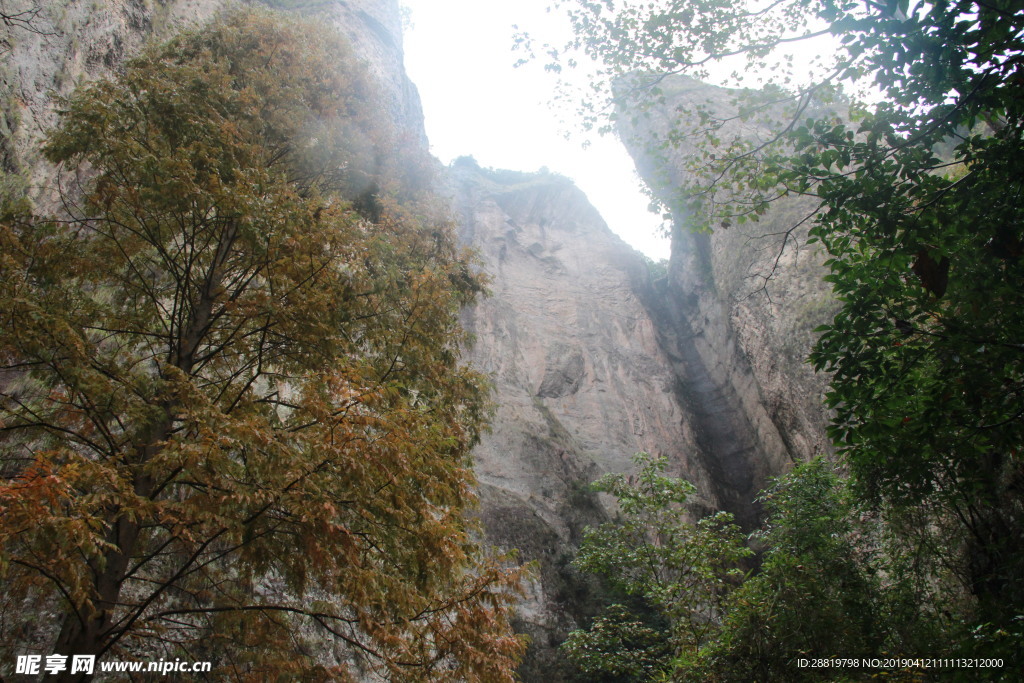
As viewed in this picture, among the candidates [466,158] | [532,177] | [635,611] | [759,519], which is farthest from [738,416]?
[466,158]

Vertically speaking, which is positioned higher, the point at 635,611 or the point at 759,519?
the point at 759,519

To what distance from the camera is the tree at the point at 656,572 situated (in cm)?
1040

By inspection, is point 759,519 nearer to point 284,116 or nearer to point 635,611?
point 635,611

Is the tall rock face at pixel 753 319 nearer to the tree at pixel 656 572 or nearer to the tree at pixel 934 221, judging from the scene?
the tree at pixel 656 572

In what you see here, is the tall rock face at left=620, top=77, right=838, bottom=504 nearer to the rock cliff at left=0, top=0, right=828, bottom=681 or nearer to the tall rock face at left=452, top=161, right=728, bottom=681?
the rock cliff at left=0, top=0, right=828, bottom=681

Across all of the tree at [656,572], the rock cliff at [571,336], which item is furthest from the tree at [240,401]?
the tree at [656,572]

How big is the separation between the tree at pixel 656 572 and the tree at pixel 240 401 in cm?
553

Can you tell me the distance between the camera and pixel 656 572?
464 inches

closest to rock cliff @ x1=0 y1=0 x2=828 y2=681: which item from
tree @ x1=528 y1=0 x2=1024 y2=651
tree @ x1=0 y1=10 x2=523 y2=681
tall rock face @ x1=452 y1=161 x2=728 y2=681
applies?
tall rock face @ x1=452 y1=161 x2=728 y2=681

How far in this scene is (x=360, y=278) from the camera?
19.9 feet

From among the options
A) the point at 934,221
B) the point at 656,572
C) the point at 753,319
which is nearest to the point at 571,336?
the point at 753,319

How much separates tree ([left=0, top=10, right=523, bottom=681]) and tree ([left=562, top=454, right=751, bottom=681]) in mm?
5534

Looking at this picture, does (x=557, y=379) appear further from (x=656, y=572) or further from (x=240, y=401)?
(x=240, y=401)

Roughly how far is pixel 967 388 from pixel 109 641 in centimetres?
609
